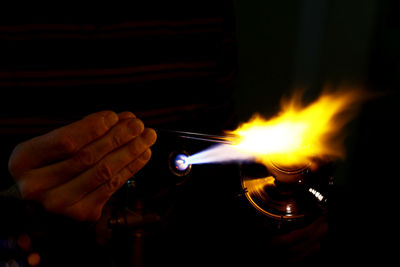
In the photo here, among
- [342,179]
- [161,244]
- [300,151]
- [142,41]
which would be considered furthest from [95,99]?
[342,179]

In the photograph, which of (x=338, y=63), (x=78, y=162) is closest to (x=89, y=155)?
(x=78, y=162)

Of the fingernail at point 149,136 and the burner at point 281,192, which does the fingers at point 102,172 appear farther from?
the burner at point 281,192

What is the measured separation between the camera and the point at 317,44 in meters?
1.65

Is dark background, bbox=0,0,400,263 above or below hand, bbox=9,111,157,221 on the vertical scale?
above

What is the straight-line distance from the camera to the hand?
0.70 meters

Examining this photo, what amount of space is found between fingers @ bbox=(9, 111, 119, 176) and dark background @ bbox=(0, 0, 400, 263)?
105 centimetres

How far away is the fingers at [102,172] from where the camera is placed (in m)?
0.72

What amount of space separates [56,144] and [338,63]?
4.96 ft

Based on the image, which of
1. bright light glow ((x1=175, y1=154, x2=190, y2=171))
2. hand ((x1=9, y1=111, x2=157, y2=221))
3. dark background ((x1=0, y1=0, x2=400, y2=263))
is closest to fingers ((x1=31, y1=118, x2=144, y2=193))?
hand ((x1=9, y1=111, x2=157, y2=221))

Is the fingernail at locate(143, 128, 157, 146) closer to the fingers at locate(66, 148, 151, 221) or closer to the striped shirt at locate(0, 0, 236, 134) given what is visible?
the fingers at locate(66, 148, 151, 221)

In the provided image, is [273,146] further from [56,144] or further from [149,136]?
[56,144]

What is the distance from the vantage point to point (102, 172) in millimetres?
747

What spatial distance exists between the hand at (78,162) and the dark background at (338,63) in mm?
988

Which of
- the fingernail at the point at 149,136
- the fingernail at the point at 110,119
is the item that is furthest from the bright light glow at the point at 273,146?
the fingernail at the point at 110,119
